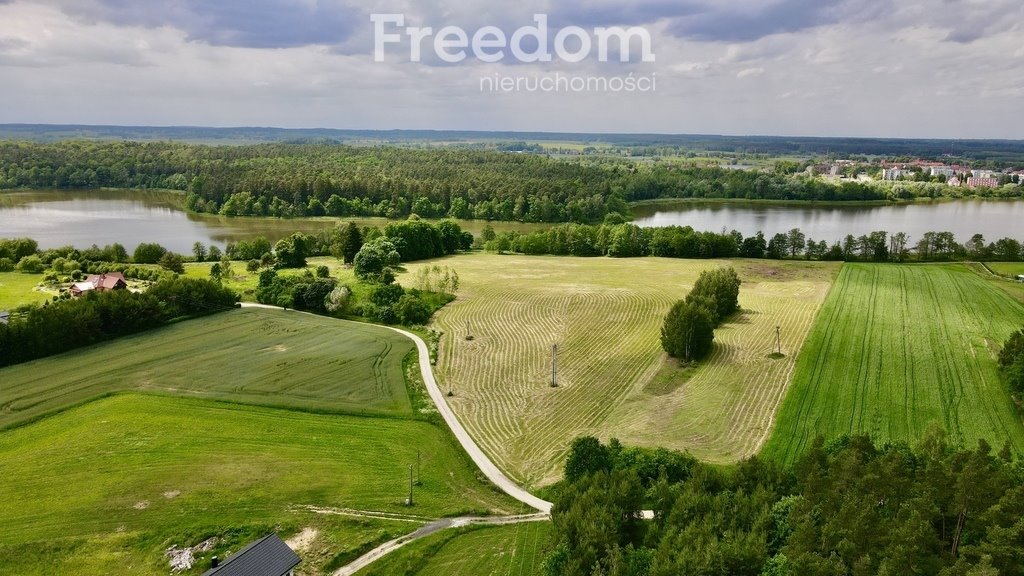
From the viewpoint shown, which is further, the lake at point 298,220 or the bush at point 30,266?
the lake at point 298,220

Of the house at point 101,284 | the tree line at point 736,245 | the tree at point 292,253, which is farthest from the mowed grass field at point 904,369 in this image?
the house at point 101,284

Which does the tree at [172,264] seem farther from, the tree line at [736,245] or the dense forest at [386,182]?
the dense forest at [386,182]

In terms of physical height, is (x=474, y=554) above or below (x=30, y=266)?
below

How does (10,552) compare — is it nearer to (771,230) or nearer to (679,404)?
(679,404)

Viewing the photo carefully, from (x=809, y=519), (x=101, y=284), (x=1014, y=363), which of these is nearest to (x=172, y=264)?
(x=101, y=284)

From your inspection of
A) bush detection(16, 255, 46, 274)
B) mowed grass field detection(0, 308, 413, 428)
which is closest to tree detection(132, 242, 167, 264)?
bush detection(16, 255, 46, 274)

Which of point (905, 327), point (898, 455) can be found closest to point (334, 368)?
point (898, 455)

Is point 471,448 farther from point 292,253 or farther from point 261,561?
point 292,253
